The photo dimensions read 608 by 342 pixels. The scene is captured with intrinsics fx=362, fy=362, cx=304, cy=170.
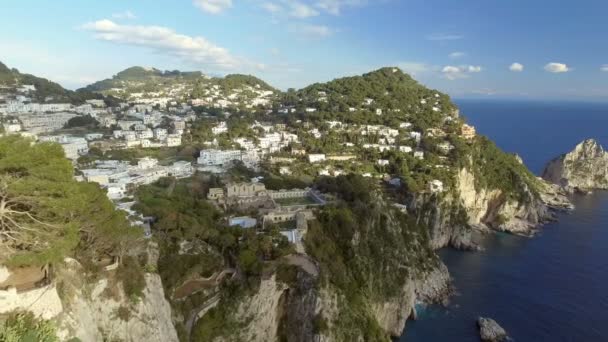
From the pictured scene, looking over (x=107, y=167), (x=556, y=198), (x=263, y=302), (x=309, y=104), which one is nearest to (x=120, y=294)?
(x=263, y=302)

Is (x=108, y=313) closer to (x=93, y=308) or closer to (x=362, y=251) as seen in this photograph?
(x=93, y=308)

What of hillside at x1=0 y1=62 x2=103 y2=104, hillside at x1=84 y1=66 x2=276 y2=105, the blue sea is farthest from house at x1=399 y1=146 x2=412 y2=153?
hillside at x1=0 y1=62 x2=103 y2=104

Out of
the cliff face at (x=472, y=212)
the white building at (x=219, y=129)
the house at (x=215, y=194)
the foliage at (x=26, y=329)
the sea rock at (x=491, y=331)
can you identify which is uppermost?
the white building at (x=219, y=129)

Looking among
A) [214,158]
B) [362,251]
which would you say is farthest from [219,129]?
[362,251]

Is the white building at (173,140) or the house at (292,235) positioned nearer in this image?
the house at (292,235)

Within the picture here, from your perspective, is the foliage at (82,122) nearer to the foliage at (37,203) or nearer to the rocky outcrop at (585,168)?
the foliage at (37,203)

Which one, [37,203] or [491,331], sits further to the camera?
[491,331]

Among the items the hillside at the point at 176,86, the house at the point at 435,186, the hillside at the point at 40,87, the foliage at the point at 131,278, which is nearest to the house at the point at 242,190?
the foliage at the point at 131,278
